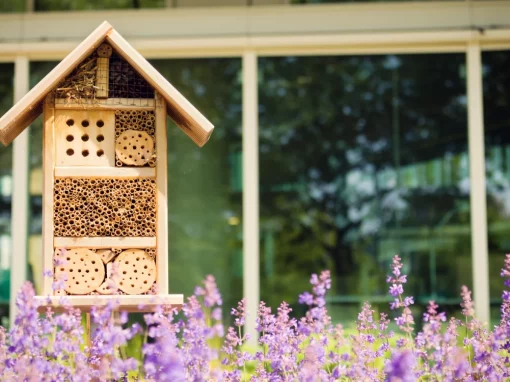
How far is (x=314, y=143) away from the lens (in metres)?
6.25

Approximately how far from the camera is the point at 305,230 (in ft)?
20.3

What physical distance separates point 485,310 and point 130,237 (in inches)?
154

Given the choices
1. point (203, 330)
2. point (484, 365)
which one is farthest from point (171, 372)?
point (484, 365)

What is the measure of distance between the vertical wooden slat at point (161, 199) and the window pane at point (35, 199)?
338 cm

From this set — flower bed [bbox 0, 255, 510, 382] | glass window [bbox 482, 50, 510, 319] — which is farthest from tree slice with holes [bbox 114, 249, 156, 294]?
glass window [bbox 482, 50, 510, 319]

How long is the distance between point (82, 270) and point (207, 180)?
3.45 meters

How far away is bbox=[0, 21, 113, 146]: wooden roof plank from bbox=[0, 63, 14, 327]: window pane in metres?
3.49

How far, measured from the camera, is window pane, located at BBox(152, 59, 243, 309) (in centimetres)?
621

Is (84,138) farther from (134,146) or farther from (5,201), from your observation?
(5,201)

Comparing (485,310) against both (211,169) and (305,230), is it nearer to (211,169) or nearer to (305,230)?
(305,230)

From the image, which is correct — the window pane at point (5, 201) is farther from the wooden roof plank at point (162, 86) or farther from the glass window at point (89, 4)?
the wooden roof plank at point (162, 86)

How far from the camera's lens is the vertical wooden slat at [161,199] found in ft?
9.62

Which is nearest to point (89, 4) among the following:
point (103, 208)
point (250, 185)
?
point (250, 185)

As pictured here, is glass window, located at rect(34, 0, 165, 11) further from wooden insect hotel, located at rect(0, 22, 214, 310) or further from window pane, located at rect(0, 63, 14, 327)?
wooden insect hotel, located at rect(0, 22, 214, 310)
